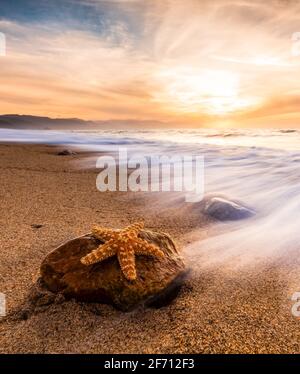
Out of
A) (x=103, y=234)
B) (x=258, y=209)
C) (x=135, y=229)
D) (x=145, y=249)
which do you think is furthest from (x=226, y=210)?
(x=103, y=234)

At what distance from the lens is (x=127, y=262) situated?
243 centimetres

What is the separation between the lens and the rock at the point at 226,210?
4.59 m

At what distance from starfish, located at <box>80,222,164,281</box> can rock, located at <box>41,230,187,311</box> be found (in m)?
0.07

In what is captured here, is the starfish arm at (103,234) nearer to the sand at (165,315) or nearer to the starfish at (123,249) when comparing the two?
the starfish at (123,249)

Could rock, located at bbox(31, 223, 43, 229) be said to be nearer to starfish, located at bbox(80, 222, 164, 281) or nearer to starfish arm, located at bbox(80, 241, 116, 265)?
starfish, located at bbox(80, 222, 164, 281)

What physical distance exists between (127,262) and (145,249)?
22 centimetres

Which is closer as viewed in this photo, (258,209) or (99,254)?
(99,254)

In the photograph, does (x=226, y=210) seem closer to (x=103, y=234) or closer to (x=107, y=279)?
(x=103, y=234)

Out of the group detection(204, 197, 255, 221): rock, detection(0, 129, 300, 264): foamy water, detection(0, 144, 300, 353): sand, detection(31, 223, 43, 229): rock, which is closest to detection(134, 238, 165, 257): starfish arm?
detection(0, 144, 300, 353): sand

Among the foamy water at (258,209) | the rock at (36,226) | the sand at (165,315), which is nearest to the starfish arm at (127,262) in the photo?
the sand at (165,315)

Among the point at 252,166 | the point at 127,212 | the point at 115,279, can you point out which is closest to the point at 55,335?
the point at 115,279

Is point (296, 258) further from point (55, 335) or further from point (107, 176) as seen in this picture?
point (107, 176)

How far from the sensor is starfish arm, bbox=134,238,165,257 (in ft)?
8.45

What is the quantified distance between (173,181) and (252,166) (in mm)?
2817
